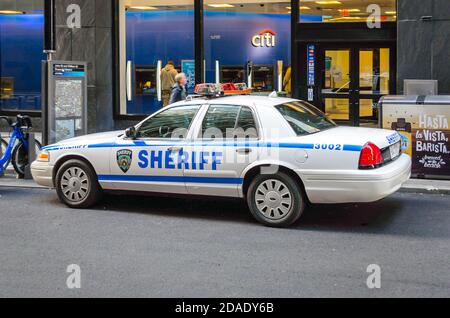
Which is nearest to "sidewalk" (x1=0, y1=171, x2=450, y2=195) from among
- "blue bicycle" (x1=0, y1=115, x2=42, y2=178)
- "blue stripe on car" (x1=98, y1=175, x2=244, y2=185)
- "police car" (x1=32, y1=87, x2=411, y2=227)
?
"blue bicycle" (x1=0, y1=115, x2=42, y2=178)

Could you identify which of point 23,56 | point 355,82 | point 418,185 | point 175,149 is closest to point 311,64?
point 355,82

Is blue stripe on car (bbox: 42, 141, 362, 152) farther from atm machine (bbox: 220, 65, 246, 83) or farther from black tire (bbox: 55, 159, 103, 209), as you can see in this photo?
atm machine (bbox: 220, 65, 246, 83)

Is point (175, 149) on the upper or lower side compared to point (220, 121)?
lower

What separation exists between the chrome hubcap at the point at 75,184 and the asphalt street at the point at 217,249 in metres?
0.24

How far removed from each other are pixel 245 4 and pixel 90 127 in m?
4.66

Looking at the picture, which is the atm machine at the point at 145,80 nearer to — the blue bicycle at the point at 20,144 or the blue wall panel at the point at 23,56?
the blue wall panel at the point at 23,56

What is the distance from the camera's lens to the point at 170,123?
29.5 feet

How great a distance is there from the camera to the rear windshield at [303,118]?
27.8 ft

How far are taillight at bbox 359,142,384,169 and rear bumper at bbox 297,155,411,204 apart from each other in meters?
0.07

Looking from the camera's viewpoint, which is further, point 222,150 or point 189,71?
point 189,71

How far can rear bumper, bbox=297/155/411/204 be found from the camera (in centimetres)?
783

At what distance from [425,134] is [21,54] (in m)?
11.8

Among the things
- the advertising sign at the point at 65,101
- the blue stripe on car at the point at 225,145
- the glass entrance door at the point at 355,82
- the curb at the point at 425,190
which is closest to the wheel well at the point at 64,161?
the blue stripe on car at the point at 225,145

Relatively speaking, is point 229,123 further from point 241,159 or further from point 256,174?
point 256,174
